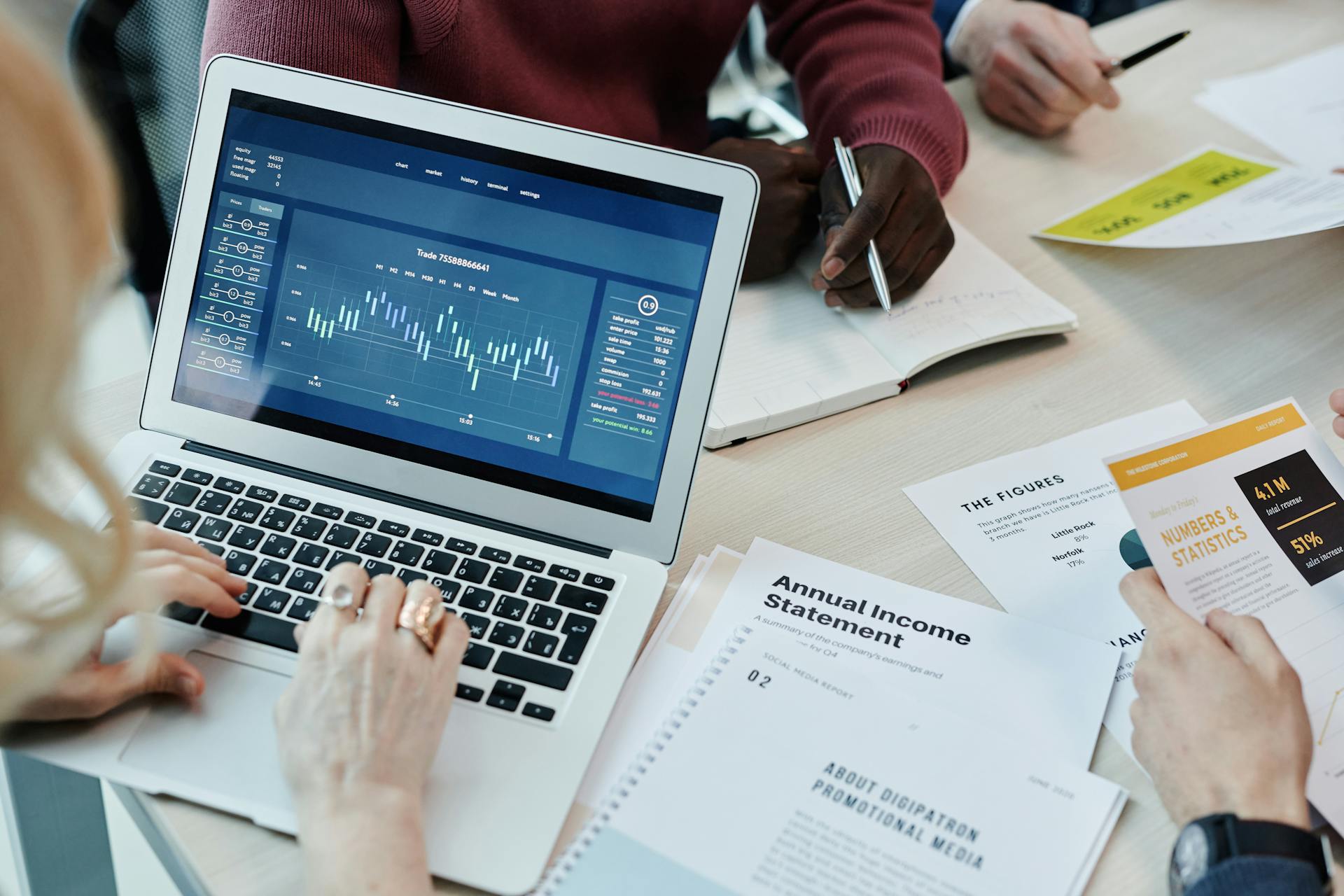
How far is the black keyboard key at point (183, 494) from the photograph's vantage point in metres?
0.72

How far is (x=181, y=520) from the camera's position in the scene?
2.31 feet

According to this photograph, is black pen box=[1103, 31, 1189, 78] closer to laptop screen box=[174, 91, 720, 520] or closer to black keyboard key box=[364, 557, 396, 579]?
laptop screen box=[174, 91, 720, 520]

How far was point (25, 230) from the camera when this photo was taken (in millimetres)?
429

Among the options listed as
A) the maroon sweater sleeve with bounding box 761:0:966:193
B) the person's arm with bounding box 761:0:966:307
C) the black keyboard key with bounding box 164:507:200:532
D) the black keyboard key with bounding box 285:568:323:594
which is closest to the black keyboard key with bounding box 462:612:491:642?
the black keyboard key with bounding box 285:568:323:594

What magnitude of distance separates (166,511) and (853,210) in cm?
64

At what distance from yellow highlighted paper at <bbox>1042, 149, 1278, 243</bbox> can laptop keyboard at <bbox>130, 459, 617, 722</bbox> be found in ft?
2.37

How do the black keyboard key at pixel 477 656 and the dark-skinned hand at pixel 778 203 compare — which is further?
the dark-skinned hand at pixel 778 203

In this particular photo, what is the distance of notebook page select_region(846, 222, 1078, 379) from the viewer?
3.07 ft

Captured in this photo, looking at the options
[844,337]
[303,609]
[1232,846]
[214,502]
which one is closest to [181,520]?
[214,502]

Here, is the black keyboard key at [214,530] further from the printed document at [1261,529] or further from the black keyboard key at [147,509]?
the printed document at [1261,529]

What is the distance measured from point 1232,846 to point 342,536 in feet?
1.89

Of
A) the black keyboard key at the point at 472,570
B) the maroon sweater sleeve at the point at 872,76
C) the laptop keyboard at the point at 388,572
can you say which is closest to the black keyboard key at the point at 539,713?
the laptop keyboard at the point at 388,572

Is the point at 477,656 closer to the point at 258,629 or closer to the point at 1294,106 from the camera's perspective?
the point at 258,629

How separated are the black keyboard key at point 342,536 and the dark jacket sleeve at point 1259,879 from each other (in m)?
0.55
